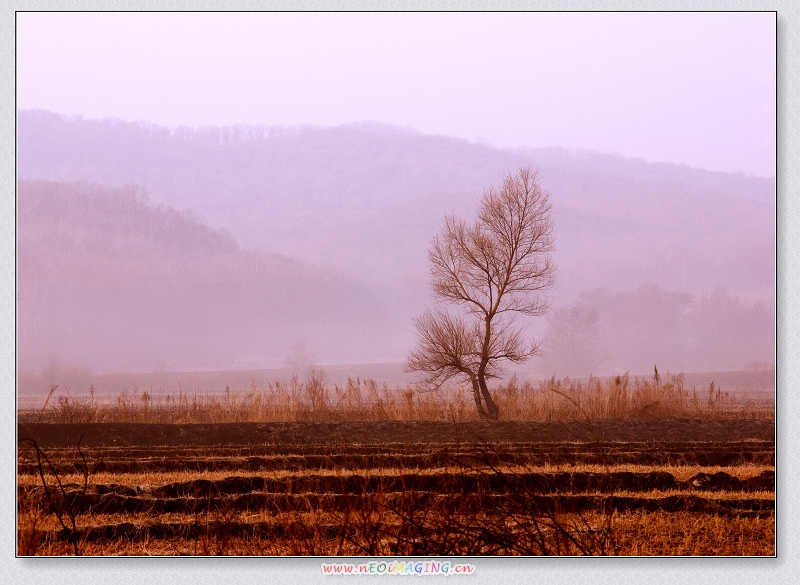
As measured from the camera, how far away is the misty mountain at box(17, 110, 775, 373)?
797 cm

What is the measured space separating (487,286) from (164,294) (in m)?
3.70

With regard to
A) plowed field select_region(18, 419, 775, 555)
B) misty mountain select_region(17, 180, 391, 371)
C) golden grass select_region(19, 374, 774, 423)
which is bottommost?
plowed field select_region(18, 419, 775, 555)

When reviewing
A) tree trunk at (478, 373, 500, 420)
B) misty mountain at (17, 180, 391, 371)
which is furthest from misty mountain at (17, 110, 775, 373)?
tree trunk at (478, 373, 500, 420)

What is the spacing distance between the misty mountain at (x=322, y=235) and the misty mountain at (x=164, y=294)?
0.06ft

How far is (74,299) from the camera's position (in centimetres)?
794

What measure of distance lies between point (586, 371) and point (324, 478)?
3903 mm

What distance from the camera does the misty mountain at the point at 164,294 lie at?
7770 mm

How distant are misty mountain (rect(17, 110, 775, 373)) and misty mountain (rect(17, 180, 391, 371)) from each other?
2 centimetres

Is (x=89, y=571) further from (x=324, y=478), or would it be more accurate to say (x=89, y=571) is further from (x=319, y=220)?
(x=319, y=220)

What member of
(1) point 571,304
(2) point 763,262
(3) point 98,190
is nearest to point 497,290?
(1) point 571,304

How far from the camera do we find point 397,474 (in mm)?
7012

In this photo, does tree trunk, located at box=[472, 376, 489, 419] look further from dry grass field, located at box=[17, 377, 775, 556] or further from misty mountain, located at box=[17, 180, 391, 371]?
misty mountain, located at box=[17, 180, 391, 371]

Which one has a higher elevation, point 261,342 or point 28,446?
point 261,342

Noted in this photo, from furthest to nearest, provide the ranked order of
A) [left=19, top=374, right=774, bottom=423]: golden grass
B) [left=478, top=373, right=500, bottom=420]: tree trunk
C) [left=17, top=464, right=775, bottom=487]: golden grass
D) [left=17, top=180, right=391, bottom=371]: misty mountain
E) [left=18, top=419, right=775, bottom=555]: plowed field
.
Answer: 1. [left=478, top=373, right=500, bottom=420]: tree trunk
2. [left=19, top=374, right=774, bottom=423]: golden grass
3. [left=17, top=180, right=391, bottom=371]: misty mountain
4. [left=17, top=464, right=775, bottom=487]: golden grass
5. [left=18, top=419, right=775, bottom=555]: plowed field
